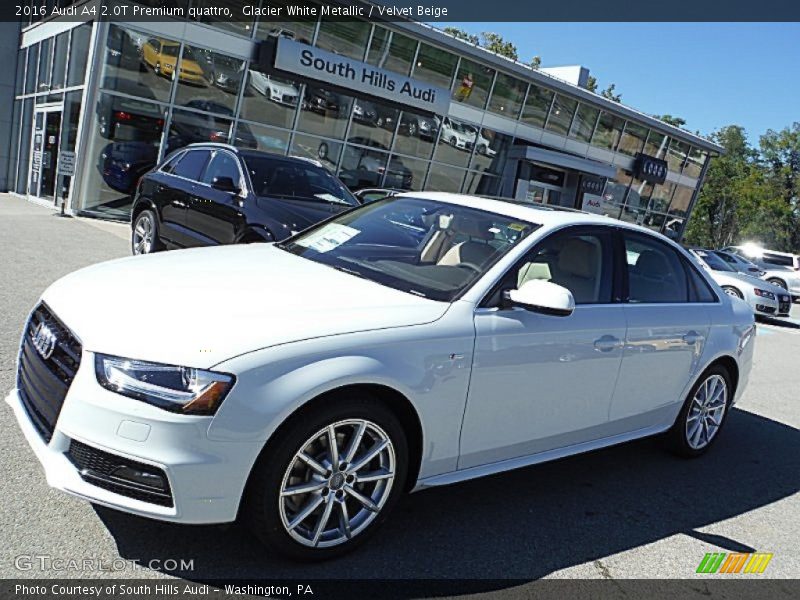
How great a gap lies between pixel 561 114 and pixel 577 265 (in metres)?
23.4

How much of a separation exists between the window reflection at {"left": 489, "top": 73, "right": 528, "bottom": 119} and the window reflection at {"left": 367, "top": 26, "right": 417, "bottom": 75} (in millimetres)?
3895

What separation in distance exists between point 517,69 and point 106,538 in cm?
2266

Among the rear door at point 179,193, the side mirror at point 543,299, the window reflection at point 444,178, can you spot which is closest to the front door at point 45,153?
the rear door at point 179,193

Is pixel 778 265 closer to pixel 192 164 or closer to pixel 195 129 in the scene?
pixel 195 129

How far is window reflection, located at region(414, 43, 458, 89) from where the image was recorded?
829 inches

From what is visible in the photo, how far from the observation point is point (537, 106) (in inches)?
987

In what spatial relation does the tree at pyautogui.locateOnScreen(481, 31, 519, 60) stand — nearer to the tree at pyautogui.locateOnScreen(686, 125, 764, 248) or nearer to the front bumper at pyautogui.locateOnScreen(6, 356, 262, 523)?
the tree at pyautogui.locateOnScreen(686, 125, 764, 248)

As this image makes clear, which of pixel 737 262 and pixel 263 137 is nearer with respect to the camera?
pixel 263 137

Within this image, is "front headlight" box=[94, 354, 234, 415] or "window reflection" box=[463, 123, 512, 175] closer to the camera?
"front headlight" box=[94, 354, 234, 415]

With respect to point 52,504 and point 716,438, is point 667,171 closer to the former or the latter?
point 716,438

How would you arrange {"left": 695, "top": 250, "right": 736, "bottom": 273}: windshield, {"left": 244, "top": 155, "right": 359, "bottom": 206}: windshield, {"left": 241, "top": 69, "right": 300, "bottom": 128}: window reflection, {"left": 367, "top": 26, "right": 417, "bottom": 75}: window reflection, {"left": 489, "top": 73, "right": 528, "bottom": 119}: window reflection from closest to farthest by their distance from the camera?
{"left": 244, "top": 155, "right": 359, "bottom": 206}: windshield < {"left": 695, "top": 250, "right": 736, "bottom": 273}: windshield < {"left": 241, "top": 69, "right": 300, "bottom": 128}: window reflection < {"left": 367, "top": 26, "right": 417, "bottom": 75}: window reflection < {"left": 489, "top": 73, "right": 528, "bottom": 119}: window reflection

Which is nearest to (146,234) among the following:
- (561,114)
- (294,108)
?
(294,108)

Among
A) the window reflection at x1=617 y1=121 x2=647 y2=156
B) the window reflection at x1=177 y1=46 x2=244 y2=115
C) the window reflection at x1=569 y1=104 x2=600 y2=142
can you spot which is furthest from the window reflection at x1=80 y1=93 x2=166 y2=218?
the window reflection at x1=617 y1=121 x2=647 y2=156

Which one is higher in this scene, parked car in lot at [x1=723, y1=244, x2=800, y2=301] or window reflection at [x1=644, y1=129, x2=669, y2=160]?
window reflection at [x1=644, y1=129, x2=669, y2=160]
